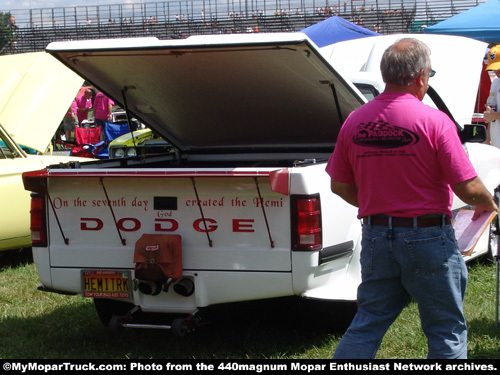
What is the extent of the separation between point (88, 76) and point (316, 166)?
2027 mm

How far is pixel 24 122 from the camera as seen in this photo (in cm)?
788

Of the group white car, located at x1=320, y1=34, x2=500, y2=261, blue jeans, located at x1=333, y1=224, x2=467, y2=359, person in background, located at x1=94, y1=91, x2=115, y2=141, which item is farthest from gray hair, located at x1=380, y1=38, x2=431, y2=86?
person in background, located at x1=94, y1=91, x2=115, y2=141

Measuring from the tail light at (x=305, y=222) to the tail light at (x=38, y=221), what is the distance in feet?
5.33

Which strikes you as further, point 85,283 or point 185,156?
point 185,156

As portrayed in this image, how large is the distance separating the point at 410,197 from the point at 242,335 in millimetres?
2140

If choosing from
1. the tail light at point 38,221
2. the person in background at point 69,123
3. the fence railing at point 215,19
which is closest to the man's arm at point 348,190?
the tail light at point 38,221

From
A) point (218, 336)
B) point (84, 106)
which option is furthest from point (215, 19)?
point (218, 336)

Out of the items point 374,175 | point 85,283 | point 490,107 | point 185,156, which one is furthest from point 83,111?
point 374,175

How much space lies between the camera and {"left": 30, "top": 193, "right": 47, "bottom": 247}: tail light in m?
4.62

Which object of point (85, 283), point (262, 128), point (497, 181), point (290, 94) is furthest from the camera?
point (497, 181)

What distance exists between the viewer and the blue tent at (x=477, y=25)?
1703cm

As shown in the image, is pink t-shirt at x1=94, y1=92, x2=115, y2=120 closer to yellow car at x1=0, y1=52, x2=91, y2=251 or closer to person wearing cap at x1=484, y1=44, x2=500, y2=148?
yellow car at x1=0, y1=52, x2=91, y2=251

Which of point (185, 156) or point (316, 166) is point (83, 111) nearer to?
point (185, 156)

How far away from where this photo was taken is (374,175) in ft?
10.8
